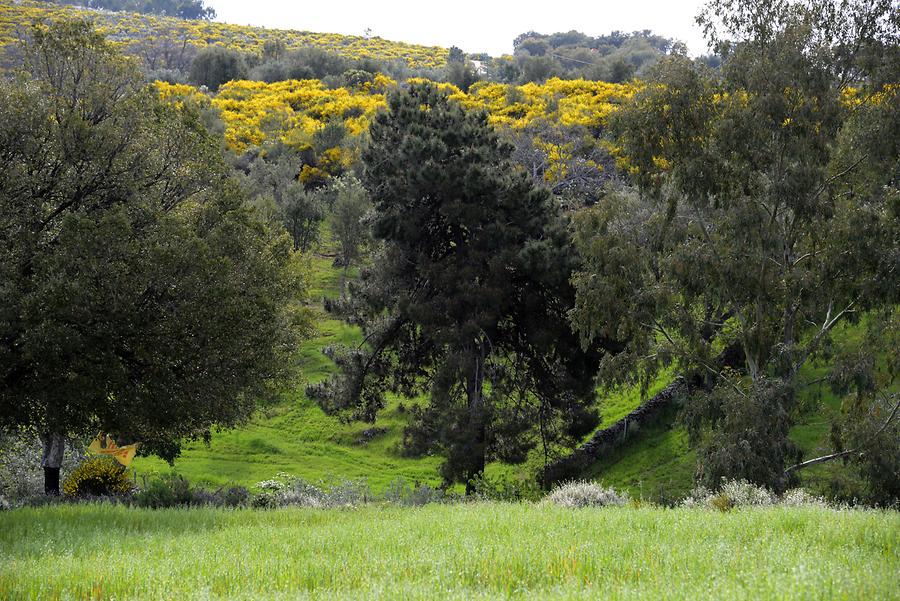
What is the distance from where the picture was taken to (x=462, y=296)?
28453 millimetres

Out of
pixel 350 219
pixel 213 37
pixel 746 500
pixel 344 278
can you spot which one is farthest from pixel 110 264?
pixel 213 37

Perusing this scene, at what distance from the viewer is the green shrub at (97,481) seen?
24875mm

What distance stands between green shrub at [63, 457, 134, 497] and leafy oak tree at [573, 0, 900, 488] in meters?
14.3

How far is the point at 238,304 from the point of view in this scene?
19.0 meters

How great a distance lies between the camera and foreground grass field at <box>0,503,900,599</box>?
718cm

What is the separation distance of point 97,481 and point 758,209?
20.5m

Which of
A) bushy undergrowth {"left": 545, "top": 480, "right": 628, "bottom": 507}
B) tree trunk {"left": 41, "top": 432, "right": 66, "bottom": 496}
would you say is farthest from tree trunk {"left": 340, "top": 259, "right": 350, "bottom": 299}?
bushy undergrowth {"left": 545, "top": 480, "right": 628, "bottom": 507}

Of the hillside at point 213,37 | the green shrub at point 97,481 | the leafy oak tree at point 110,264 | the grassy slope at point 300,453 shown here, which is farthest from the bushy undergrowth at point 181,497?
the hillside at point 213,37

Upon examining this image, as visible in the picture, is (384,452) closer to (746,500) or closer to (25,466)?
(25,466)

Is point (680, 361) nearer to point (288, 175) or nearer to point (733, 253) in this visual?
→ point (733, 253)

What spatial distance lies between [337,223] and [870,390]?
3932 centimetres

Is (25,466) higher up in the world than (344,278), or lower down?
lower down

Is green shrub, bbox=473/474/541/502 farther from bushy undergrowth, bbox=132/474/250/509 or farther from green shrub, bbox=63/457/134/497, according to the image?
green shrub, bbox=63/457/134/497

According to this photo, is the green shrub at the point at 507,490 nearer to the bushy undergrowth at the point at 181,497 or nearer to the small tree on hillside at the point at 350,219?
the bushy undergrowth at the point at 181,497
